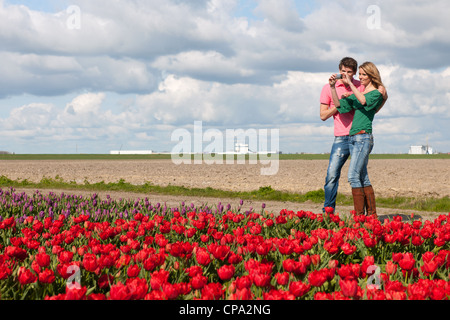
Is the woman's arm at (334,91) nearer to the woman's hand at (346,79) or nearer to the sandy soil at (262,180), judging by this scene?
the woman's hand at (346,79)

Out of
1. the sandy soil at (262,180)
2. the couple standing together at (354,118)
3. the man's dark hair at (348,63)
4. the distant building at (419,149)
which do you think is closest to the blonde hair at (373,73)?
the couple standing together at (354,118)

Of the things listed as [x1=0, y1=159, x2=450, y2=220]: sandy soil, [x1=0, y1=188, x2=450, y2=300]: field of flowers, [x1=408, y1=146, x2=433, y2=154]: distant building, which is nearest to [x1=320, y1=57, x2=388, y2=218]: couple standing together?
[x1=0, y1=188, x2=450, y2=300]: field of flowers

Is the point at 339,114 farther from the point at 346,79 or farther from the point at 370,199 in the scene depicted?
the point at 370,199

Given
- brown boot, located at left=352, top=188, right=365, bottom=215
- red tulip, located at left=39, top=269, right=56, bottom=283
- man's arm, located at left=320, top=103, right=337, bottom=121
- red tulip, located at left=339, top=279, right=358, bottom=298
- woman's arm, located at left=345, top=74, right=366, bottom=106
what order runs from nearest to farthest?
red tulip, located at left=339, top=279, right=358, bottom=298 < red tulip, located at left=39, top=269, right=56, bottom=283 < woman's arm, located at left=345, top=74, right=366, bottom=106 < brown boot, located at left=352, top=188, right=365, bottom=215 < man's arm, located at left=320, top=103, right=337, bottom=121

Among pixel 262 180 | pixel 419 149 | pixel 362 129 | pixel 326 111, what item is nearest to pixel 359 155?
pixel 362 129

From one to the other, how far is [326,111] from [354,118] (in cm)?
47

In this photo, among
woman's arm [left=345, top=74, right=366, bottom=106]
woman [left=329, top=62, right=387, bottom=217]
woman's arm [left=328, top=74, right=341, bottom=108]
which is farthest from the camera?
woman [left=329, top=62, right=387, bottom=217]

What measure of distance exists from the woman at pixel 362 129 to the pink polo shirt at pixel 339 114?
17 centimetres

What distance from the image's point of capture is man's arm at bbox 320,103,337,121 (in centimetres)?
756

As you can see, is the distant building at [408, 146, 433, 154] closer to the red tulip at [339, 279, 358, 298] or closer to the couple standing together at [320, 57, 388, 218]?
the couple standing together at [320, 57, 388, 218]

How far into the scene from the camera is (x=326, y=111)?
7621 millimetres
